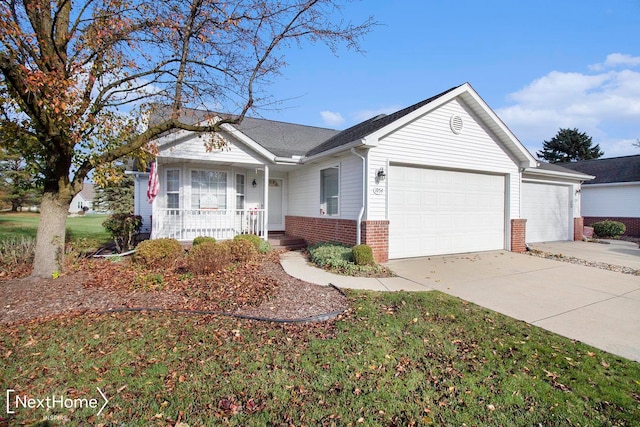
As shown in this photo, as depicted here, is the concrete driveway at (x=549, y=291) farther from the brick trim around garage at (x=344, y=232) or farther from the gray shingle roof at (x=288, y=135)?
the gray shingle roof at (x=288, y=135)

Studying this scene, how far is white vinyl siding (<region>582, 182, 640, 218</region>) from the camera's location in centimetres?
1706

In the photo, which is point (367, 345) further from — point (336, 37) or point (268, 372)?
point (336, 37)

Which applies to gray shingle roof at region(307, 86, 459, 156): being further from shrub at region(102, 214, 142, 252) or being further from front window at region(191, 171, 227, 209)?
shrub at region(102, 214, 142, 252)

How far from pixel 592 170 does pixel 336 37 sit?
71.3 ft

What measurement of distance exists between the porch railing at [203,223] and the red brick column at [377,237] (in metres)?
4.16

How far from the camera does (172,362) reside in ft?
10.5

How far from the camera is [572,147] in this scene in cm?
3569

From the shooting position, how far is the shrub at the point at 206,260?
6.46 m

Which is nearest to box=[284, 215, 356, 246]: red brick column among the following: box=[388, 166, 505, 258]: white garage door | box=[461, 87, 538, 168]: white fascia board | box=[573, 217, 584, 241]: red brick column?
box=[388, 166, 505, 258]: white garage door

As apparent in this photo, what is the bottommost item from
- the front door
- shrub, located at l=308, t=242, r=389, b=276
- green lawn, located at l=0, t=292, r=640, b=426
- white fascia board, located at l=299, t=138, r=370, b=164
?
green lawn, located at l=0, t=292, r=640, b=426

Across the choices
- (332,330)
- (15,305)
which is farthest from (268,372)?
(15,305)

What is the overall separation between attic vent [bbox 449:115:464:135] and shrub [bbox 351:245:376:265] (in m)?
5.02

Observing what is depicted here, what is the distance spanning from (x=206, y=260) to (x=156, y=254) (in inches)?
56.3

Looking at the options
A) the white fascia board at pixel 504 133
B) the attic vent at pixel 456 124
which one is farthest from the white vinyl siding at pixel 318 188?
the white fascia board at pixel 504 133
